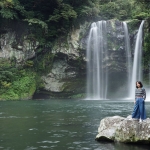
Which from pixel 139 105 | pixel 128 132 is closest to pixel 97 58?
pixel 139 105

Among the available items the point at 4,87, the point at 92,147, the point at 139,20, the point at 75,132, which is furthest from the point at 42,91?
the point at 92,147

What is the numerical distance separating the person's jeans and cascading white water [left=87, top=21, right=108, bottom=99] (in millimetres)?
25733

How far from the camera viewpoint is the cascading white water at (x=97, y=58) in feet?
115

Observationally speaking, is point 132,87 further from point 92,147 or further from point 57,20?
point 92,147

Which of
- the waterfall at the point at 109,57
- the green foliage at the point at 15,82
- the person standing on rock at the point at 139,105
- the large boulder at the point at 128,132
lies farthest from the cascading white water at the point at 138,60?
the large boulder at the point at 128,132

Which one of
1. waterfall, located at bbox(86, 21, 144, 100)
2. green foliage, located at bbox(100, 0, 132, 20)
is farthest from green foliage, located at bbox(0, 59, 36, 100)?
green foliage, located at bbox(100, 0, 132, 20)

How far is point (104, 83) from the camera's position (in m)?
36.3

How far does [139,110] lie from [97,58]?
86.9 feet

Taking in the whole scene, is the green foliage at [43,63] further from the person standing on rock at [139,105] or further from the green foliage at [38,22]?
the person standing on rock at [139,105]

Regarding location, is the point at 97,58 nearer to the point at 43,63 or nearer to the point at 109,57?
the point at 109,57

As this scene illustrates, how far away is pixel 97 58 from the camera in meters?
35.3

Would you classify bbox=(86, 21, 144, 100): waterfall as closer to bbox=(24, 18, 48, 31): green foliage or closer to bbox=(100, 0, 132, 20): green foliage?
bbox=(100, 0, 132, 20): green foliage

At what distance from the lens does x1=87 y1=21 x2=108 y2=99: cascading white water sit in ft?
115

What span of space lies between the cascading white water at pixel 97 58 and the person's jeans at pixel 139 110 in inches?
1013
